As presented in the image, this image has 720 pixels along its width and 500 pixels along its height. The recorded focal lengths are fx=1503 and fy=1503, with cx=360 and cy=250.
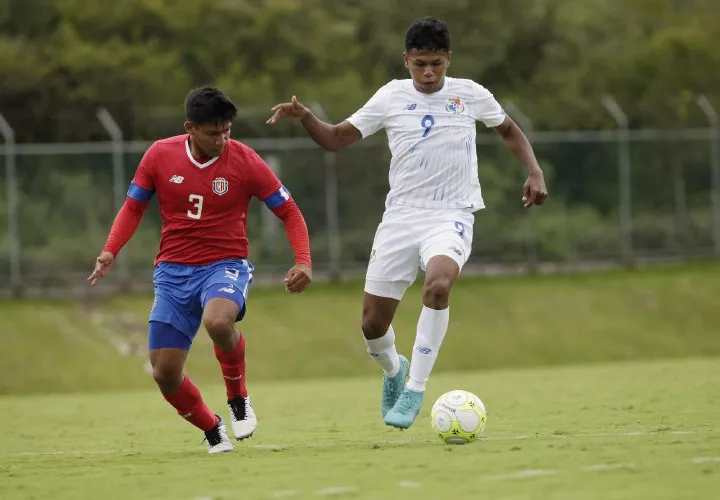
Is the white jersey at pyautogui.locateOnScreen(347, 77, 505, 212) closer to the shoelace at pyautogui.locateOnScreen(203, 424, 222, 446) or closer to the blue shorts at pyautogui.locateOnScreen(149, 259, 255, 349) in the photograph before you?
the blue shorts at pyautogui.locateOnScreen(149, 259, 255, 349)

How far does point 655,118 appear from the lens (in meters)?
27.9

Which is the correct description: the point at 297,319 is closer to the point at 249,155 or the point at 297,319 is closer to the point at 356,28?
the point at 249,155

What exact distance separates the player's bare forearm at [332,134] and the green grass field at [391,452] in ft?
6.40

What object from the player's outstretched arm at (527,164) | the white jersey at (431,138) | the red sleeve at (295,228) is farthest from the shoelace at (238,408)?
the player's outstretched arm at (527,164)

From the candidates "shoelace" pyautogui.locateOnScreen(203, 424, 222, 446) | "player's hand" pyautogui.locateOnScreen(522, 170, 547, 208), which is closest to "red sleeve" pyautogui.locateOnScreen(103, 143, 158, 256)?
"shoelace" pyautogui.locateOnScreen(203, 424, 222, 446)

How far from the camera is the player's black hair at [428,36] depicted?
377 inches

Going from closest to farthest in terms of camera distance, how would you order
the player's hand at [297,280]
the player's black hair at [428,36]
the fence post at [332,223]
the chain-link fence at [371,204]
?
the player's hand at [297,280] < the player's black hair at [428,36] < the chain-link fence at [371,204] < the fence post at [332,223]

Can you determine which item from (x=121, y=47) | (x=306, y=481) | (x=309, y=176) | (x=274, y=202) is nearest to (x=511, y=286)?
(x=309, y=176)

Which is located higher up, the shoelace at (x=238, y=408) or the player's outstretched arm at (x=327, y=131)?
the player's outstretched arm at (x=327, y=131)

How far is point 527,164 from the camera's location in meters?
10.1

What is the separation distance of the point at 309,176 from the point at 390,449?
1555cm

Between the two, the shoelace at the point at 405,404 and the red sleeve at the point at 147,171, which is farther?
the red sleeve at the point at 147,171

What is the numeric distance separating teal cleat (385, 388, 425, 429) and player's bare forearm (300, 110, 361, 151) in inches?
70.2

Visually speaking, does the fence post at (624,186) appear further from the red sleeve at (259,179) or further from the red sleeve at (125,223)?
the red sleeve at (125,223)
